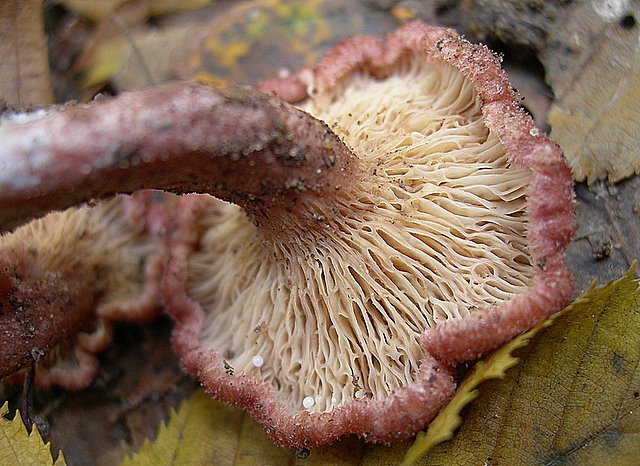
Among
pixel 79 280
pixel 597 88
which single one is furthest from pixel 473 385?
pixel 79 280

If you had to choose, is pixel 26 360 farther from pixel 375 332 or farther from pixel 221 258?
pixel 375 332

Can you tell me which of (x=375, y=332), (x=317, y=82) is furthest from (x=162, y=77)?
(x=375, y=332)

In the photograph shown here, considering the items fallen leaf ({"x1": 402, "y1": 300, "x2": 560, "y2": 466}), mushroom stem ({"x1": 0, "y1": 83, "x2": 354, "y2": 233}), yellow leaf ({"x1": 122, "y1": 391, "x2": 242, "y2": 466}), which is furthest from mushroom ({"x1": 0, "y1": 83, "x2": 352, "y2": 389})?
fallen leaf ({"x1": 402, "y1": 300, "x2": 560, "y2": 466})

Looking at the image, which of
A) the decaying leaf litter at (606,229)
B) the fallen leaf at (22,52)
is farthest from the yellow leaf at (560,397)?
the fallen leaf at (22,52)

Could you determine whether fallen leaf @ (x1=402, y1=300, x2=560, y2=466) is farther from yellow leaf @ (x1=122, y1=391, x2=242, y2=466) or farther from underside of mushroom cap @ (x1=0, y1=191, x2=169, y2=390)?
underside of mushroom cap @ (x1=0, y1=191, x2=169, y2=390)

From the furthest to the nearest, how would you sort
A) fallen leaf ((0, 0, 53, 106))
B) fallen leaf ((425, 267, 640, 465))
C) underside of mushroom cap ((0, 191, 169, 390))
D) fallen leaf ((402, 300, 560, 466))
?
fallen leaf ((0, 0, 53, 106)), underside of mushroom cap ((0, 191, 169, 390)), fallen leaf ((425, 267, 640, 465)), fallen leaf ((402, 300, 560, 466))

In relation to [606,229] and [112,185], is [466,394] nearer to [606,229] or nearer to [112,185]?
[606,229]

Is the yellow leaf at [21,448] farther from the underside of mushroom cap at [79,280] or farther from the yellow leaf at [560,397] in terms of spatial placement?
the yellow leaf at [560,397]
